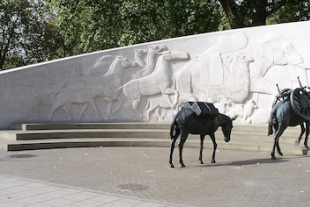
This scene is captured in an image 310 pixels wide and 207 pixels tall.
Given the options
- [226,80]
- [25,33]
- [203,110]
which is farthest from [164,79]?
[25,33]

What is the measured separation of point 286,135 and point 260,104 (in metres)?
1.88

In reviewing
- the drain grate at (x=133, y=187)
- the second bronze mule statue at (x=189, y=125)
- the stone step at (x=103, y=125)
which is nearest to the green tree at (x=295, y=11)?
the stone step at (x=103, y=125)

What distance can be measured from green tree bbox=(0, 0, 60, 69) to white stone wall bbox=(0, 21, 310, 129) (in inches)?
703

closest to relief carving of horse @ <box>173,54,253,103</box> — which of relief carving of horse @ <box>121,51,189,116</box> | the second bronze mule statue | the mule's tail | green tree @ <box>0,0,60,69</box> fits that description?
relief carving of horse @ <box>121,51,189,116</box>

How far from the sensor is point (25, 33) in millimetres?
31203

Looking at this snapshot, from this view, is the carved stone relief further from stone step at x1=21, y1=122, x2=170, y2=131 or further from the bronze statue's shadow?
the bronze statue's shadow

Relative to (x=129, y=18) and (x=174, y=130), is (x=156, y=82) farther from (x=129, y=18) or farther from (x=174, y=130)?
(x=129, y=18)

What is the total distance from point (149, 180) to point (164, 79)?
7.59 m

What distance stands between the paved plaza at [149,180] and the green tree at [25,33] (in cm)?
2197

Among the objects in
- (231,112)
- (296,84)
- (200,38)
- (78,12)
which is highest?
(78,12)

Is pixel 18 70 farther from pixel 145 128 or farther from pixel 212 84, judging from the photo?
pixel 212 84

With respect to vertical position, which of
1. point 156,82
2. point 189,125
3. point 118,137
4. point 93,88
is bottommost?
point 118,137

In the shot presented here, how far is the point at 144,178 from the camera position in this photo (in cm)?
763

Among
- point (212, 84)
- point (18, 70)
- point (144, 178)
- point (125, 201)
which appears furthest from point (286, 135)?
point (18, 70)
